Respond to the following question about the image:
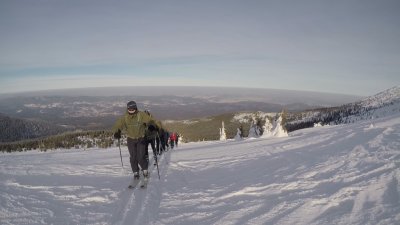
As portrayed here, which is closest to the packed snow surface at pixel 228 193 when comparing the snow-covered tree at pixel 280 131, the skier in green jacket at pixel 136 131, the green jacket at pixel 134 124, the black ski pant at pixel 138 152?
the black ski pant at pixel 138 152

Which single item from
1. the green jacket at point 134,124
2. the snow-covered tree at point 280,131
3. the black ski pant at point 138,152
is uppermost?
the green jacket at point 134,124

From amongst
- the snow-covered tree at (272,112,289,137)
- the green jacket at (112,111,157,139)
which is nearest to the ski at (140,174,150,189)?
the green jacket at (112,111,157,139)

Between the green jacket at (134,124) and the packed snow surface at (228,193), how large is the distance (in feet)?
5.33

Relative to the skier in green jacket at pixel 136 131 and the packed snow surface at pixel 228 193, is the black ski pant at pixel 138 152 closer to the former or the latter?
the skier in green jacket at pixel 136 131

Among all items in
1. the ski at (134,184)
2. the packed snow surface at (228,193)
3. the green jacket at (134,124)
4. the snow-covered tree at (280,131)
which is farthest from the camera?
the snow-covered tree at (280,131)

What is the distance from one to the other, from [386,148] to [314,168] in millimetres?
3307

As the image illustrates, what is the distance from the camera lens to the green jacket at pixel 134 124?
9812 millimetres

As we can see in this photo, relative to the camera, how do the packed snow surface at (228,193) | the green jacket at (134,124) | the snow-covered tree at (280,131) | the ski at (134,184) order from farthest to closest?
the snow-covered tree at (280,131), the green jacket at (134,124), the ski at (134,184), the packed snow surface at (228,193)

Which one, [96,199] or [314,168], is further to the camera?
[314,168]

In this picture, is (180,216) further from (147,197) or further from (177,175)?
(177,175)

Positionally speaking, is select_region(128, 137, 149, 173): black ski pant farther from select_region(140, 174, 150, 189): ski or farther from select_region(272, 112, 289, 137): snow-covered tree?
select_region(272, 112, 289, 137): snow-covered tree

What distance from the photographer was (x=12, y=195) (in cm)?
809

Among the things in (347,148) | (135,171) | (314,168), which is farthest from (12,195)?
(347,148)

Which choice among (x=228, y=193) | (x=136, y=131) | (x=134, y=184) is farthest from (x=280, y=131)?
(x=228, y=193)
